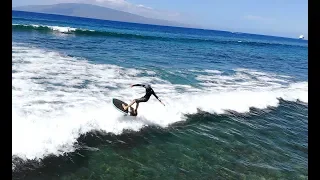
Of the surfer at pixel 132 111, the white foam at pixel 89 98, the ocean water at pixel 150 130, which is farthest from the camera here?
the surfer at pixel 132 111

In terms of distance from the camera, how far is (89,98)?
→ 1373 centimetres

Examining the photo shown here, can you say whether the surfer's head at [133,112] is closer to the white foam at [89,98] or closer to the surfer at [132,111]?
the surfer at [132,111]

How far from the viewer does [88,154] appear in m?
9.03

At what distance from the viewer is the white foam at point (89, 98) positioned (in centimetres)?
992

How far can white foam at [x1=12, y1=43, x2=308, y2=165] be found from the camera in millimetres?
9922

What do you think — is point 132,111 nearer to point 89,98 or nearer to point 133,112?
point 133,112

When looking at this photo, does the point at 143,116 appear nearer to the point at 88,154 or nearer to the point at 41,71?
the point at 88,154

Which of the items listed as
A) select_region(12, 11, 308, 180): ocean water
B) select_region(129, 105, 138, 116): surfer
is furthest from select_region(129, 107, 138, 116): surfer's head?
select_region(12, 11, 308, 180): ocean water

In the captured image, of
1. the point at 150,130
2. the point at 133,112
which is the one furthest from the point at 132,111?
the point at 150,130

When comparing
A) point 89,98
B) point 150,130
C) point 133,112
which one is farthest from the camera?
point 89,98

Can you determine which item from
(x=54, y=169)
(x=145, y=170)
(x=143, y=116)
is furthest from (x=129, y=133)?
(x=54, y=169)

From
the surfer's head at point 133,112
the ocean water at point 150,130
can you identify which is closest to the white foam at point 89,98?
the ocean water at point 150,130

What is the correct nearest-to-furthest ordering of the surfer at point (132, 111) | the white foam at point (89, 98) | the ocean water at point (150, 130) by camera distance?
the ocean water at point (150, 130) → the white foam at point (89, 98) → the surfer at point (132, 111)

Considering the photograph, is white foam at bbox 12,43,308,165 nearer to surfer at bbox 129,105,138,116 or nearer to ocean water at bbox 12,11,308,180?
ocean water at bbox 12,11,308,180
